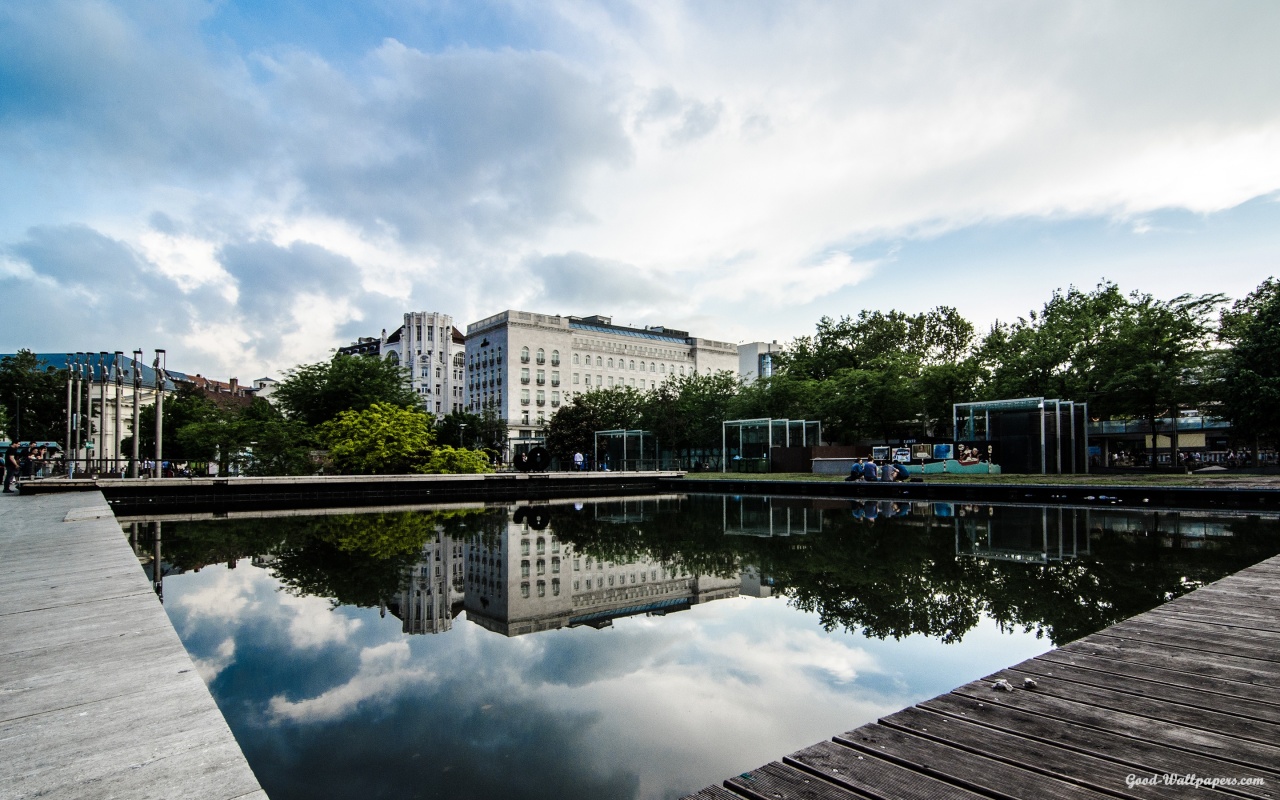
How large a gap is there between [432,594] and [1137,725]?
25.3 feet

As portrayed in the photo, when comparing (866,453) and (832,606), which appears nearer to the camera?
(832,606)

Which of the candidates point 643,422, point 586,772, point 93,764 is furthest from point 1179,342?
point 93,764

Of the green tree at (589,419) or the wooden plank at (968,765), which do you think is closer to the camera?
the wooden plank at (968,765)

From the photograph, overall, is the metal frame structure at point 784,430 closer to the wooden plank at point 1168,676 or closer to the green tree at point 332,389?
the green tree at point 332,389

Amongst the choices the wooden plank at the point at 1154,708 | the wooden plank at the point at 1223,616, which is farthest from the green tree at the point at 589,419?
the wooden plank at the point at 1154,708

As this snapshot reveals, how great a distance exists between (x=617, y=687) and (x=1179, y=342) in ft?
124

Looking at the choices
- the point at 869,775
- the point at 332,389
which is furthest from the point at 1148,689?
the point at 332,389

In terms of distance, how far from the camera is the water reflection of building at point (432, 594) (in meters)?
7.60

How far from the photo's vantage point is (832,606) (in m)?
8.23

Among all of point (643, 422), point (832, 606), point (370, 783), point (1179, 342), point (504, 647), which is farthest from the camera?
point (643, 422)

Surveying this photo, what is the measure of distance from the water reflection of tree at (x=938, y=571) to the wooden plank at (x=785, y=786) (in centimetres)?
474

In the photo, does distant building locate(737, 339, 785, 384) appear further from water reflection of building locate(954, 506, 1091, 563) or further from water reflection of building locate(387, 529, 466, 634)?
water reflection of building locate(387, 529, 466, 634)

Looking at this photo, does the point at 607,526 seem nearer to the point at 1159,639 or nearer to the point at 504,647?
the point at 504,647

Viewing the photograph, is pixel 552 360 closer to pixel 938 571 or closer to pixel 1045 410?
pixel 1045 410
